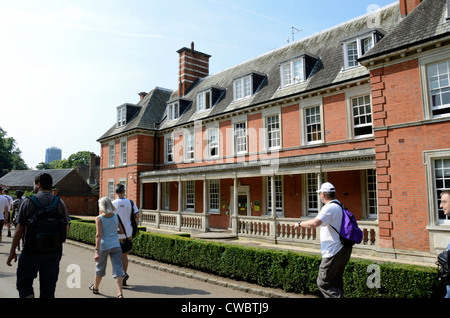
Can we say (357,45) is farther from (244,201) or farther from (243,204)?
(243,204)

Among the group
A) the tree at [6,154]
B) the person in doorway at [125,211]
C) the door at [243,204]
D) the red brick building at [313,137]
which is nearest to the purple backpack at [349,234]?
the person in doorway at [125,211]

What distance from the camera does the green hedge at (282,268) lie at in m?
5.98

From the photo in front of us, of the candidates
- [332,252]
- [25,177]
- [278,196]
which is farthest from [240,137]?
[25,177]

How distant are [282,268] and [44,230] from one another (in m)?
5.13

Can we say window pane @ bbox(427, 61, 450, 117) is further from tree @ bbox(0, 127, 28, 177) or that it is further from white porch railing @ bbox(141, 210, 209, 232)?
tree @ bbox(0, 127, 28, 177)

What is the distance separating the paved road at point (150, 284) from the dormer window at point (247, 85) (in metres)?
13.1

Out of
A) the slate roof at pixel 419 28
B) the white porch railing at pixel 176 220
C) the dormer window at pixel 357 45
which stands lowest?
the white porch railing at pixel 176 220

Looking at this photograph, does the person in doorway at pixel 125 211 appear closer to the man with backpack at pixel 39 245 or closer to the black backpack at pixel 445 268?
the man with backpack at pixel 39 245

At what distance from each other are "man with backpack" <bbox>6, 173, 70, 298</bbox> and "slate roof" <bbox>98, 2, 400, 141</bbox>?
13.7m

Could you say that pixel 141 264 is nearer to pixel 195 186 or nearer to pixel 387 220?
pixel 387 220

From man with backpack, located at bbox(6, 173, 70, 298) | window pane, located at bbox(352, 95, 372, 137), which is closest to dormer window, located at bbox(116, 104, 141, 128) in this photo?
window pane, located at bbox(352, 95, 372, 137)

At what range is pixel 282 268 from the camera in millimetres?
7516
